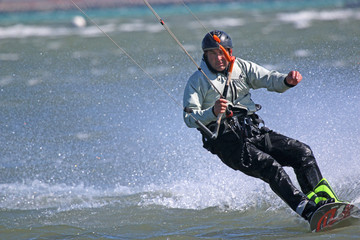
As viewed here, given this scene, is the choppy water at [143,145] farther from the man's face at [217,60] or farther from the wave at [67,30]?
the wave at [67,30]

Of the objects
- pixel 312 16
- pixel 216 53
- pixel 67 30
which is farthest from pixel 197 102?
pixel 312 16

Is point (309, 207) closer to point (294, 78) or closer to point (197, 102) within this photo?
point (294, 78)

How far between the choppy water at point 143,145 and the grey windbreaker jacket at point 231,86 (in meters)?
1.04

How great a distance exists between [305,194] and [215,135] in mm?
944

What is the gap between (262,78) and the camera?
521 centimetres

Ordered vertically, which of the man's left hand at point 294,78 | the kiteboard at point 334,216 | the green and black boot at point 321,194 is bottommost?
the kiteboard at point 334,216

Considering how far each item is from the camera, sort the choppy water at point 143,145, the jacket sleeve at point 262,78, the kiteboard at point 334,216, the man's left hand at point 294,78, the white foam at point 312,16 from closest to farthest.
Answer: the kiteboard at point 334,216 → the man's left hand at point 294,78 → the jacket sleeve at point 262,78 → the choppy water at point 143,145 → the white foam at point 312,16

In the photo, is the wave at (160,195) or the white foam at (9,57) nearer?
the wave at (160,195)

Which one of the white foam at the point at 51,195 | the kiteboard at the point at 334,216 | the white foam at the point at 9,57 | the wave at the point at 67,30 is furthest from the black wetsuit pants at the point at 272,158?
the wave at the point at 67,30

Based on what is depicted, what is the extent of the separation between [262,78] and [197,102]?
2.13 ft

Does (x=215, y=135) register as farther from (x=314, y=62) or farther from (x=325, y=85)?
(x=314, y=62)

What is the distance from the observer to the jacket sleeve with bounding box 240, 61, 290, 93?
5129mm

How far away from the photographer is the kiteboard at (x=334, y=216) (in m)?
4.62

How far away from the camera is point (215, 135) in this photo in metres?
4.76
